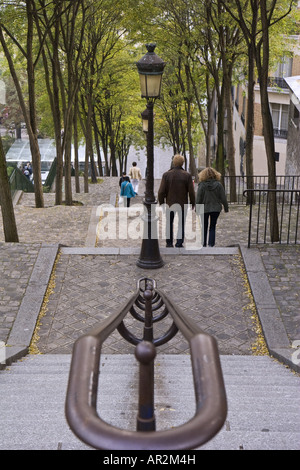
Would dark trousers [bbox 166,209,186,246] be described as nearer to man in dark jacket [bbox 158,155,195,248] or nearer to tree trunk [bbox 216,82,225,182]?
man in dark jacket [bbox 158,155,195,248]

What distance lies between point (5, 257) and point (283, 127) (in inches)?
1040

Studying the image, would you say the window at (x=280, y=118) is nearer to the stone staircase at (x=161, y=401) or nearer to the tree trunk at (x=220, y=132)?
the tree trunk at (x=220, y=132)

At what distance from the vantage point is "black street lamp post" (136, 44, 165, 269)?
826cm

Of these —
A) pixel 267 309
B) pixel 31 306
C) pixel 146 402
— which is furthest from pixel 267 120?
pixel 146 402

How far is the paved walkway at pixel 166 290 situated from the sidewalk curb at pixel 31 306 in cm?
1

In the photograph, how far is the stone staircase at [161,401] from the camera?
309cm

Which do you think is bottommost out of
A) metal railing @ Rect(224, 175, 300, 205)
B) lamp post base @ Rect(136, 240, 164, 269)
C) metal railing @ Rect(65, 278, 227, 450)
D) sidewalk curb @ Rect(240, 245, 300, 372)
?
metal railing @ Rect(224, 175, 300, 205)

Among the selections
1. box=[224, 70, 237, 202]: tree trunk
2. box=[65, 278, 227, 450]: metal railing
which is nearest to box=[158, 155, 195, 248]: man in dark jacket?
box=[65, 278, 227, 450]: metal railing

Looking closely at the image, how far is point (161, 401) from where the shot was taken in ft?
13.0

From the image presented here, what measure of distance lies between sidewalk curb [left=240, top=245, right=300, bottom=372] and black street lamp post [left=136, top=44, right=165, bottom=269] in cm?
151

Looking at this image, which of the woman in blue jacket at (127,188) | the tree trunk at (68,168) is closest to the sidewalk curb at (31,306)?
the woman in blue jacket at (127,188)

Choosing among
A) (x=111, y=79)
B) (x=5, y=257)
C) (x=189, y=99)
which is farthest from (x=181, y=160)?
(x=111, y=79)
